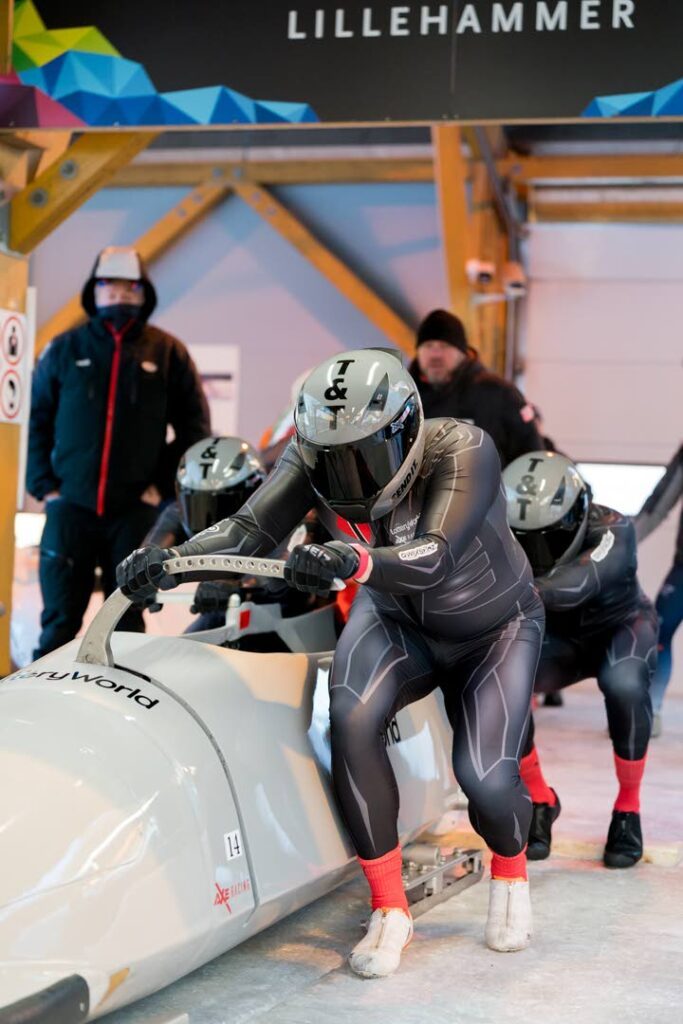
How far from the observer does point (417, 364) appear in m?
6.34

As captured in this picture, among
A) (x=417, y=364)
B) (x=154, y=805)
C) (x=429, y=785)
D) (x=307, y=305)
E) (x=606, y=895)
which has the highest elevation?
(x=307, y=305)

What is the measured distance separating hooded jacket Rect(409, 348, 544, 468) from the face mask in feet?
4.51

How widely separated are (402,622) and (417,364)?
10.8 feet

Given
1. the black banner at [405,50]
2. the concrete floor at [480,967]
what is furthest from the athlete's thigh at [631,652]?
the black banner at [405,50]

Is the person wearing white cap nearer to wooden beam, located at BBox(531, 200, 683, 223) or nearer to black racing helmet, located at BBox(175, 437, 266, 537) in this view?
black racing helmet, located at BBox(175, 437, 266, 537)

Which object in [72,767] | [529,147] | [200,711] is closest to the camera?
[72,767]

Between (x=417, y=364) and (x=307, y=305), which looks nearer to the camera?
(x=417, y=364)

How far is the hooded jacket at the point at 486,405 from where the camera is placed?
20.1ft

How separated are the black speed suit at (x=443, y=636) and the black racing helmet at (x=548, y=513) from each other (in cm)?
83

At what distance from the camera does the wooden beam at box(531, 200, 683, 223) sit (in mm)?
11039

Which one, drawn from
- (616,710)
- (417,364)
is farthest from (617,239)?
(616,710)

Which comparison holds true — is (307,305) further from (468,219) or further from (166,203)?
(468,219)

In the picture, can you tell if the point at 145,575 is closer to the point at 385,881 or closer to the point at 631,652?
the point at 385,881

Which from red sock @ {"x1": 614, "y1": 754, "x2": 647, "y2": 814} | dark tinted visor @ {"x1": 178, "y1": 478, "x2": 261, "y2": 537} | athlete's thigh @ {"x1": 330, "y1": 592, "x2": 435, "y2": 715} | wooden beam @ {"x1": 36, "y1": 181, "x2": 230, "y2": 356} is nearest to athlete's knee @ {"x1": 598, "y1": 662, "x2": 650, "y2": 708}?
red sock @ {"x1": 614, "y1": 754, "x2": 647, "y2": 814}
